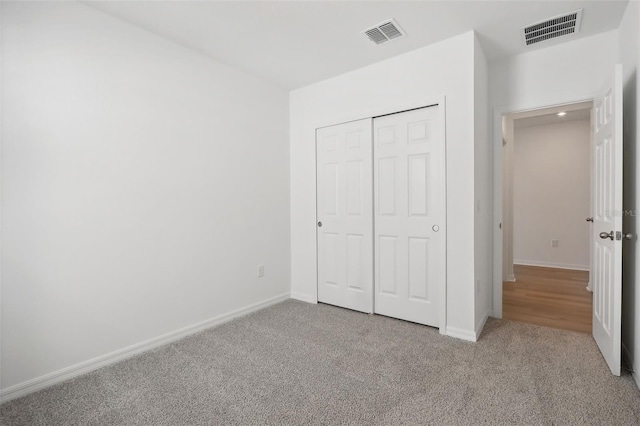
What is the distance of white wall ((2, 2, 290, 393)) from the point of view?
6.22ft

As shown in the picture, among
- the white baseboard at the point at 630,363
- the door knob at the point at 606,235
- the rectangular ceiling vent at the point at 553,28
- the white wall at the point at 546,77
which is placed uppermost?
the rectangular ceiling vent at the point at 553,28

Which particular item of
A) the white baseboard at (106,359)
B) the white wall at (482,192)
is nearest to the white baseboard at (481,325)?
the white wall at (482,192)

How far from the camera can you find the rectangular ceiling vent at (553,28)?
7.72 feet

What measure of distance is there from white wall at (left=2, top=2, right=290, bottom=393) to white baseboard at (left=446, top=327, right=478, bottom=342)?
1975 millimetres

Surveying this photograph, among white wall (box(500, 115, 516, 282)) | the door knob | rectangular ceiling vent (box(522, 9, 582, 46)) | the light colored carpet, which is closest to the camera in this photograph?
the light colored carpet

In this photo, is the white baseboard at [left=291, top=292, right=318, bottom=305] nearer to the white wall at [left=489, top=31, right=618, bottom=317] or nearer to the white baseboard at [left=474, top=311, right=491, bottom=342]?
the white baseboard at [left=474, top=311, right=491, bottom=342]

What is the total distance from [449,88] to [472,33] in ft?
1.42

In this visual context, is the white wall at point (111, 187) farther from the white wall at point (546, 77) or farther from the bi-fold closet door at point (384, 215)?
the white wall at point (546, 77)

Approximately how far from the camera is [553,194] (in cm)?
548

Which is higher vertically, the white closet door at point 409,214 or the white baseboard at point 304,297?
the white closet door at point 409,214

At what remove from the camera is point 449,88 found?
2.66m

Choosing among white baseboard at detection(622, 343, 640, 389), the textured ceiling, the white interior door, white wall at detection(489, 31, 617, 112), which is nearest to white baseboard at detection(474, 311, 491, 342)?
the white interior door

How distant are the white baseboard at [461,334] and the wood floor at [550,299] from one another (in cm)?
81

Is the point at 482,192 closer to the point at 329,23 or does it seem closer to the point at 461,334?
the point at 461,334
